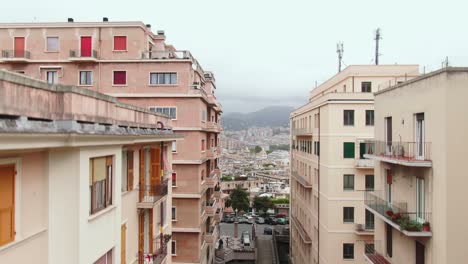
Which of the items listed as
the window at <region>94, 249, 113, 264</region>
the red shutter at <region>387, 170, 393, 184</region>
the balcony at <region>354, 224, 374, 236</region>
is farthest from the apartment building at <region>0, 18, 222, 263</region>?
the window at <region>94, 249, 113, 264</region>

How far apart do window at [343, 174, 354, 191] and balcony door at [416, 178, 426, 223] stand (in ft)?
54.2

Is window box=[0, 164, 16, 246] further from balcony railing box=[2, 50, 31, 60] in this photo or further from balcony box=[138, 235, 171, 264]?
balcony railing box=[2, 50, 31, 60]

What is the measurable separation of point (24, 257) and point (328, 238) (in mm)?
28069

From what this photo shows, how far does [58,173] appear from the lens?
29.3 ft

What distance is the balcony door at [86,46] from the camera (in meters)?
32.2

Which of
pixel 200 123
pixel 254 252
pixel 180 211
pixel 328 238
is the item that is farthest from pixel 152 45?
pixel 254 252

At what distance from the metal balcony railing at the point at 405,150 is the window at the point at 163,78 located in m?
16.4

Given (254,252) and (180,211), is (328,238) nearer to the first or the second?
(180,211)

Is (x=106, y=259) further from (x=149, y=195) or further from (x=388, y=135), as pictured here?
(x=388, y=135)

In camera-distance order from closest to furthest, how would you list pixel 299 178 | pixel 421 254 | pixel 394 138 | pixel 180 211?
1. pixel 421 254
2. pixel 394 138
3. pixel 180 211
4. pixel 299 178

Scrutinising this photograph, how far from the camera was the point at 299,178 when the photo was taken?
46062 mm

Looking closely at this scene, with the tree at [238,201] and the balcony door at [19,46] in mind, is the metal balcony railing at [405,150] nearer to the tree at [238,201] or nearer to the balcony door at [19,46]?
the balcony door at [19,46]

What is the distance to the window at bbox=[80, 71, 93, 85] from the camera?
32250mm

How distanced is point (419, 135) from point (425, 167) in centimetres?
145
